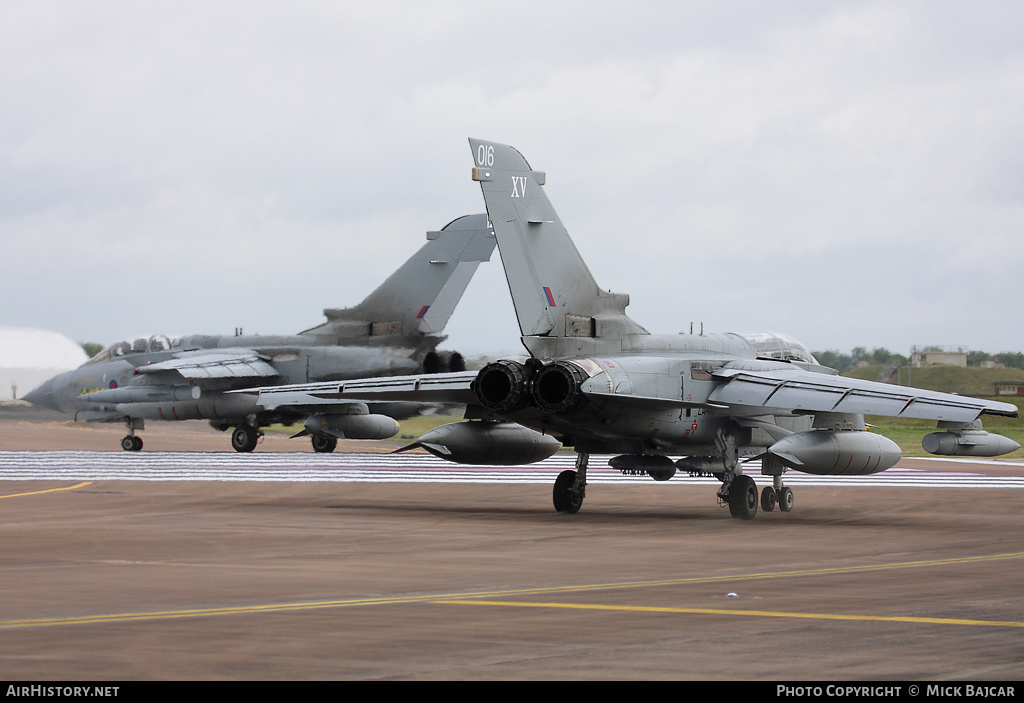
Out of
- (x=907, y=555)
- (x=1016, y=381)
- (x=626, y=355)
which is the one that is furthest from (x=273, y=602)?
(x=1016, y=381)

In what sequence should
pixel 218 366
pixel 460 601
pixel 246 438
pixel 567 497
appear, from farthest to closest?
pixel 246 438 < pixel 218 366 < pixel 567 497 < pixel 460 601

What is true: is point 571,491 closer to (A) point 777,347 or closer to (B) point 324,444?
(A) point 777,347

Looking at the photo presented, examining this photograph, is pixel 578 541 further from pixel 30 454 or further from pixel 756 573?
pixel 30 454

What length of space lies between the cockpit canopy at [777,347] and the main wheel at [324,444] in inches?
745

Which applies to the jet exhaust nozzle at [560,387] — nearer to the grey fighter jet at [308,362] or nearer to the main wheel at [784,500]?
the main wheel at [784,500]

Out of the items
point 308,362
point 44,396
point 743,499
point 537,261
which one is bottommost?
point 743,499

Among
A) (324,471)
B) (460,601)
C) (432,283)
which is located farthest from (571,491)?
(432,283)

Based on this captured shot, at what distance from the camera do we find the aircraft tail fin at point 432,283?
3716cm

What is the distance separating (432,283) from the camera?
3719 cm

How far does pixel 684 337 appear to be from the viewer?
→ 67.7ft

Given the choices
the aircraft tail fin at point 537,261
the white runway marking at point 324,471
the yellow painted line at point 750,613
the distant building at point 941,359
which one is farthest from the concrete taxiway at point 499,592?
the distant building at point 941,359

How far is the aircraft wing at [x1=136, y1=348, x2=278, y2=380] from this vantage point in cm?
3591

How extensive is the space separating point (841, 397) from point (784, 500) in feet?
10.4

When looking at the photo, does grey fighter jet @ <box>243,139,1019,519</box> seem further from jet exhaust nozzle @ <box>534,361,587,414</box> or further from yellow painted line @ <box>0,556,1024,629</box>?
yellow painted line @ <box>0,556,1024,629</box>
